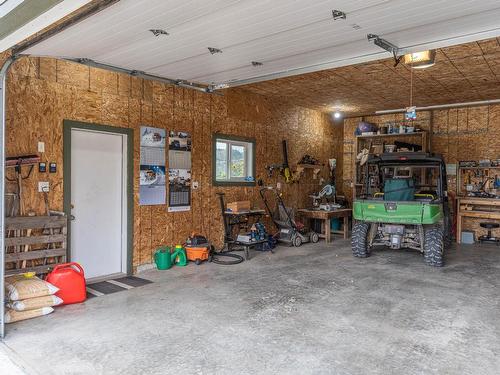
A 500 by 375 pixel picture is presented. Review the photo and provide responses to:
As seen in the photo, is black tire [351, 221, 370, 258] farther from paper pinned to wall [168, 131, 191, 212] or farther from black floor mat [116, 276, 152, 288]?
black floor mat [116, 276, 152, 288]

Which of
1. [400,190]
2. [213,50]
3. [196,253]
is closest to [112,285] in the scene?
[196,253]

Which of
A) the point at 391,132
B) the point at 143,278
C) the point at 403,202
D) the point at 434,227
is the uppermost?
the point at 391,132

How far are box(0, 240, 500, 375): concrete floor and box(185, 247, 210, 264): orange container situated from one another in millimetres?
446

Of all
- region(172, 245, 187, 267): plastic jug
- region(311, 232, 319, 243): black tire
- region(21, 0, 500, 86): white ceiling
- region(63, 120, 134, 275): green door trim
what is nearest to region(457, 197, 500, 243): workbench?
region(311, 232, 319, 243): black tire

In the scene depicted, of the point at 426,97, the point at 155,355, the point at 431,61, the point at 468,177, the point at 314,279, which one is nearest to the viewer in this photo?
the point at 155,355

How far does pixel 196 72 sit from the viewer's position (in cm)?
495

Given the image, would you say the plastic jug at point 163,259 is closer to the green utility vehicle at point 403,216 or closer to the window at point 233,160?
the window at point 233,160

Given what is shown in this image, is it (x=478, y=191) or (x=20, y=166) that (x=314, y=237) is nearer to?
(x=478, y=191)

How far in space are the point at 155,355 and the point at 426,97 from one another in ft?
24.7

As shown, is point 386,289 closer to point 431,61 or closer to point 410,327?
point 410,327

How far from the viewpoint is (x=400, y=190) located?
6535mm

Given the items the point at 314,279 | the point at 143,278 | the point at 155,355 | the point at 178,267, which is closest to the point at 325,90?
the point at 314,279

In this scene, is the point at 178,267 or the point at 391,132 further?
the point at 391,132

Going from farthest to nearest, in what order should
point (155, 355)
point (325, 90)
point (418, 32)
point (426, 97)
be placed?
point (426, 97) < point (325, 90) < point (418, 32) < point (155, 355)
